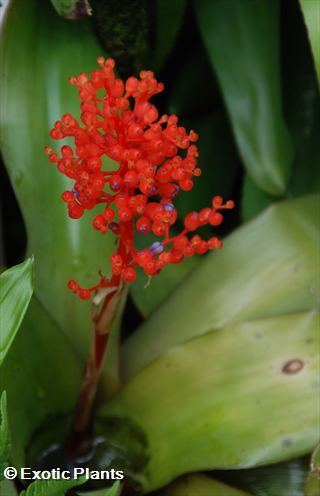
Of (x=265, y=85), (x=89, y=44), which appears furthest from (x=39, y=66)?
(x=265, y=85)

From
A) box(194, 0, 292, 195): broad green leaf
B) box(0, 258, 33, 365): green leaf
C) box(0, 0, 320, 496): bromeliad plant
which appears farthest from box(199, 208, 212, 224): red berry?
box(194, 0, 292, 195): broad green leaf

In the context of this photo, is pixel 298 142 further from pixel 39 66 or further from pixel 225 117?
pixel 39 66

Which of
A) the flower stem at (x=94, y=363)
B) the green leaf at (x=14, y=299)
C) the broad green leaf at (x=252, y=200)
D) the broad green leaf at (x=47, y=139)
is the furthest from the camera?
the broad green leaf at (x=252, y=200)

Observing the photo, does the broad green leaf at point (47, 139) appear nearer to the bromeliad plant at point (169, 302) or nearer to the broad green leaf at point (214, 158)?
the bromeliad plant at point (169, 302)

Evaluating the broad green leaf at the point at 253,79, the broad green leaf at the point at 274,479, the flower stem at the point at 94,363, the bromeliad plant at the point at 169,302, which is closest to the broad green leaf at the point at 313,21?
the bromeliad plant at the point at 169,302

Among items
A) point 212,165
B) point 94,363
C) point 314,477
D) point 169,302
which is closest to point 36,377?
point 94,363

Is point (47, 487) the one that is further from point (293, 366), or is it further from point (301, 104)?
point (301, 104)

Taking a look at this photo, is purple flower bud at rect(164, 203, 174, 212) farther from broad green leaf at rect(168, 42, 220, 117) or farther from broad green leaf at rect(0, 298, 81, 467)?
broad green leaf at rect(168, 42, 220, 117)
